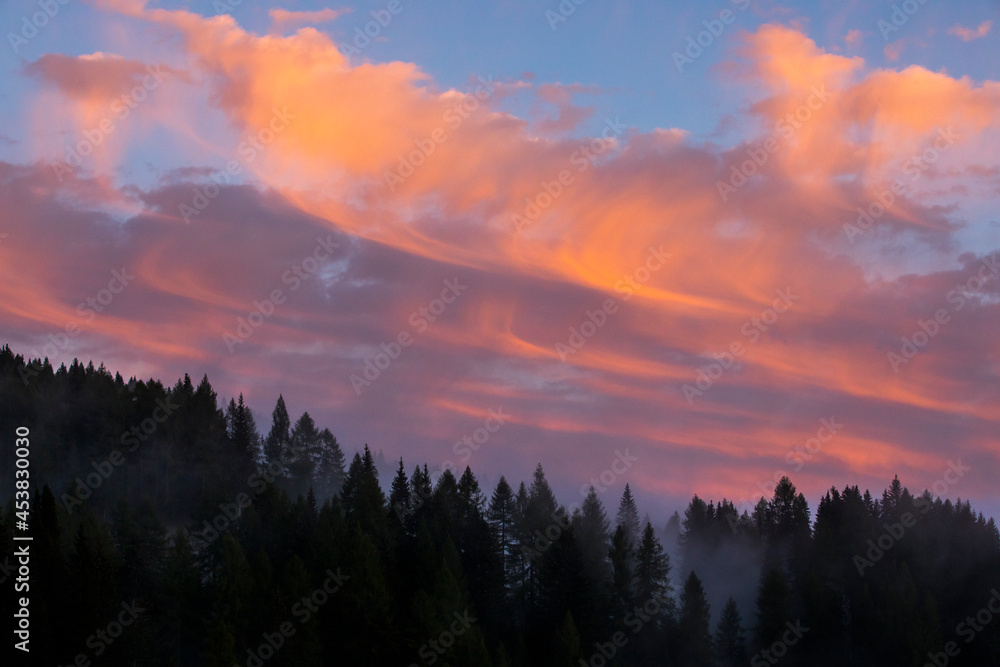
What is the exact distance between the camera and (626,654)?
124 metres

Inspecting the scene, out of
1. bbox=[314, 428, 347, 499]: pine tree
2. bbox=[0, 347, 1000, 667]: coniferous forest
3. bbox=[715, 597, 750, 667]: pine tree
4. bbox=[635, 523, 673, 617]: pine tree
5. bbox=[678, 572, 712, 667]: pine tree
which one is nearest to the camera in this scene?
bbox=[0, 347, 1000, 667]: coniferous forest

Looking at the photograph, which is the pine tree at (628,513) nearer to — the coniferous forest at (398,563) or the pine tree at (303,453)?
the coniferous forest at (398,563)

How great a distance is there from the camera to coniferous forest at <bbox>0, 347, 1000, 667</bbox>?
98.6 metres

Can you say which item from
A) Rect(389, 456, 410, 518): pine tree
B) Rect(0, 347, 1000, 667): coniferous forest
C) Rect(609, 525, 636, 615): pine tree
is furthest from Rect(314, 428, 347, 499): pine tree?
Rect(609, 525, 636, 615): pine tree

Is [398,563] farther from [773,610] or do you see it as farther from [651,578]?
[773,610]

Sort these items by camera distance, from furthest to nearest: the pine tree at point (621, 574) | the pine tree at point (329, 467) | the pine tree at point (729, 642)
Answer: the pine tree at point (329, 467) → the pine tree at point (729, 642) → the pine tree at point (621, 574)

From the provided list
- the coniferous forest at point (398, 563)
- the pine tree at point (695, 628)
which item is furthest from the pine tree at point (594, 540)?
the pine tree at point (695, 628)

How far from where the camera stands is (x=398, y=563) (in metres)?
119

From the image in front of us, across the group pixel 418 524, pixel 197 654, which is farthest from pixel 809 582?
pixel 197 654

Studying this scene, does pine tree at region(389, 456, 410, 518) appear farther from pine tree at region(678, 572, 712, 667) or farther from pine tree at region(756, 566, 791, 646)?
pine tree at region(756, 566, 791, 646)

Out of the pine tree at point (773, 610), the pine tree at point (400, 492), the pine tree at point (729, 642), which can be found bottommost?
the pine tree at point (729, 642)

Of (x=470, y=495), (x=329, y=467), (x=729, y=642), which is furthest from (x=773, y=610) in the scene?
(x=329, y=467)

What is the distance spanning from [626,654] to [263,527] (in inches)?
1923

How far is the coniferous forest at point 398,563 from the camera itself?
98625mm
